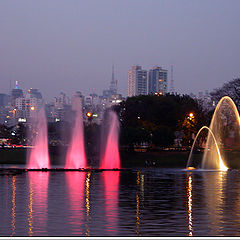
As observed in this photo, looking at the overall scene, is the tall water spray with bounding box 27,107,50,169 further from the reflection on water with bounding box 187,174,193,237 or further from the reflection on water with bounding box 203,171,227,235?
the reflection on water with bounding box 187,174,193,237

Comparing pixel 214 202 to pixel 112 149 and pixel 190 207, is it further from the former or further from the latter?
pixel 112 149

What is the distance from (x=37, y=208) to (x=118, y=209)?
3.61m

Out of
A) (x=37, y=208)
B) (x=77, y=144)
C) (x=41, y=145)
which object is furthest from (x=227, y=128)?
(x=37, y=208)

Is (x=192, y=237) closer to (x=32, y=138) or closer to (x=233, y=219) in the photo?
(x=233, y=219)

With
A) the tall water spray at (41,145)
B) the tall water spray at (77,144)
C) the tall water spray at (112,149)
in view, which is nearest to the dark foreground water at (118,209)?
the tall water spray at (41,145)

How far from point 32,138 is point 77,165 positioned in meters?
129

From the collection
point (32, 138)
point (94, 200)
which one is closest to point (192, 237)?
point (94, 200)

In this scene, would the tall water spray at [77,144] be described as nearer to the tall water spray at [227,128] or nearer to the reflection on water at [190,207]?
the tall water spray at [227,128]

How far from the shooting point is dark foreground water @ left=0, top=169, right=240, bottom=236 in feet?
69.6

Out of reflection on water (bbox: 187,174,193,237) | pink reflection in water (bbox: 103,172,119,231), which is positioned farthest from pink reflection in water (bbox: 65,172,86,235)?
reflection on water (bbox: 187,174,193,237)

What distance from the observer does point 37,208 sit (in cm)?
2703

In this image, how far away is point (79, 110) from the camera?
2790 inches

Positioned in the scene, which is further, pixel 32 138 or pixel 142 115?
pixel 32 138

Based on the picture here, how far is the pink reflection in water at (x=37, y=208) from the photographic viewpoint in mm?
21314
